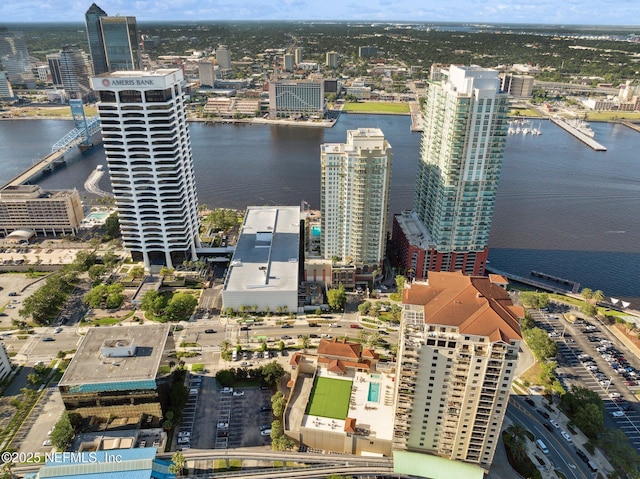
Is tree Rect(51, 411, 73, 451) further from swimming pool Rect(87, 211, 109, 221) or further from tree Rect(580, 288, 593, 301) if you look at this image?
tree Rect(580, 288, 593, 301)

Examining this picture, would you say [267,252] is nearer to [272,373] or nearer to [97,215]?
[272,373]

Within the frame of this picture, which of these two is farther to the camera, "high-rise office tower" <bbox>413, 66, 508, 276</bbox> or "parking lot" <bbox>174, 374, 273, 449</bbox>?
"high-rise office tower" <bbox>413, 66, 508, 276</bbox>

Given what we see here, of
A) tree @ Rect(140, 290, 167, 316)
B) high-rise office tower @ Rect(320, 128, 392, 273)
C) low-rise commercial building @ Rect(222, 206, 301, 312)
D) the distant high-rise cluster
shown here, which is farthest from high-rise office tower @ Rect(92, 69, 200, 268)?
the distant high-rise cluster

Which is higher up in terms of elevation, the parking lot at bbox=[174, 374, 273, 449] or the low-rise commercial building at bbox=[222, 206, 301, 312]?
the low-rise commercial building at bbox=[222, 206, 301, 312]

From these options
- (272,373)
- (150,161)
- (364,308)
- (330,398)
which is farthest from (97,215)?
(330,398)

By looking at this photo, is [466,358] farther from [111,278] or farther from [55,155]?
[55,155]

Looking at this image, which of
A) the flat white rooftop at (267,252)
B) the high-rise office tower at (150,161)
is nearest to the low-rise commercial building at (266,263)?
the flat white rooftop at (267,252)
